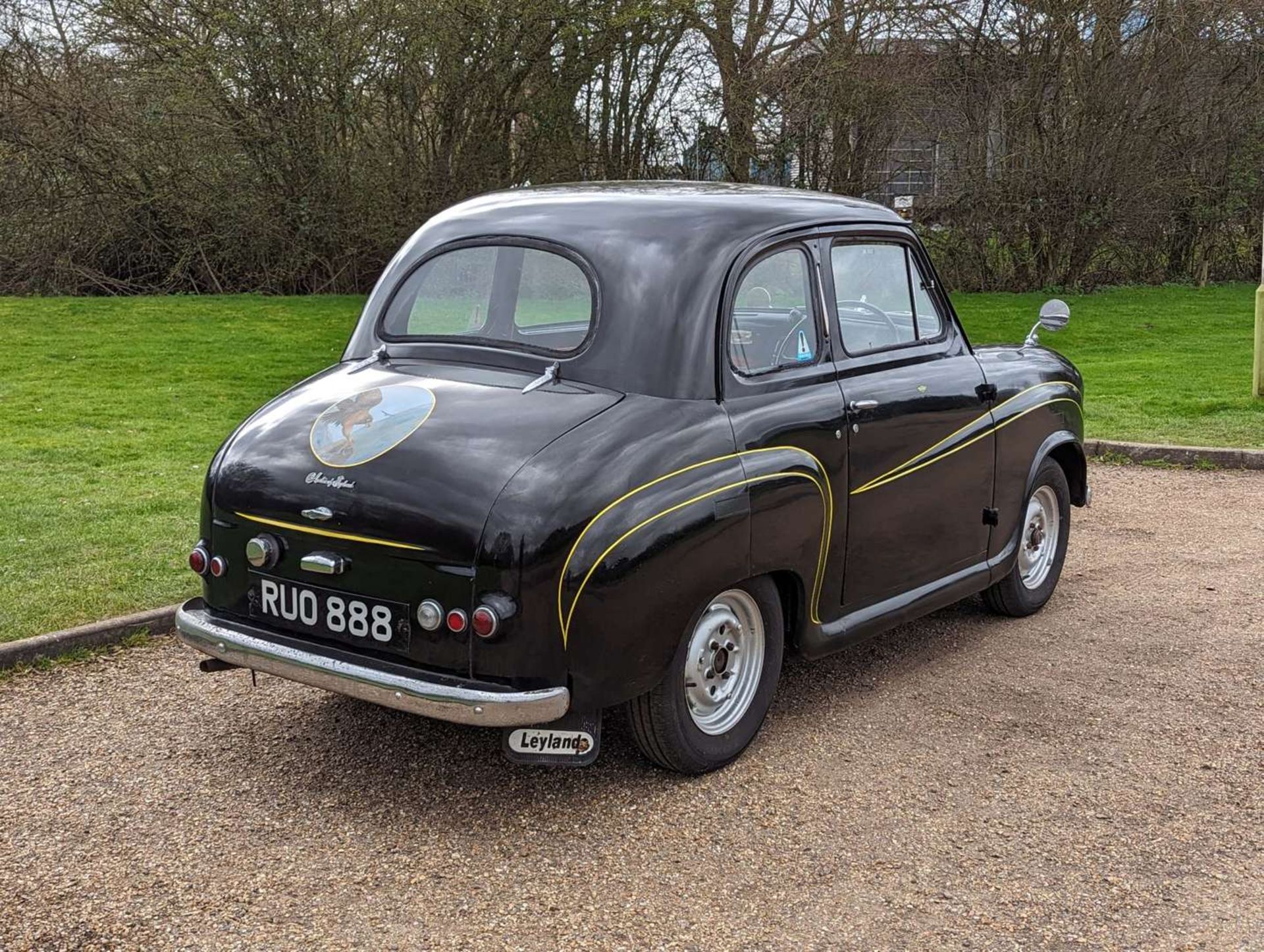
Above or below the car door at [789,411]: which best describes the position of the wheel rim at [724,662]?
below

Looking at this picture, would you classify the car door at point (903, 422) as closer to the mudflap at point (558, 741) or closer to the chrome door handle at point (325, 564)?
the mudflap at point (558, 741)

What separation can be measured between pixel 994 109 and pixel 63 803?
58.4ft

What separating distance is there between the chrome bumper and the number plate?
0.24 feet

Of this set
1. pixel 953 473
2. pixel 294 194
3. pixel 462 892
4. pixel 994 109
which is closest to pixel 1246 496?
pixel 953 473

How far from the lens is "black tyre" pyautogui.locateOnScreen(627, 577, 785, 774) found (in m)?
4.24

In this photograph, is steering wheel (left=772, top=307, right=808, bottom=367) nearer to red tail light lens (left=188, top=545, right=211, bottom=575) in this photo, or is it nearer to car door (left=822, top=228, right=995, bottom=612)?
car door (left=822, top=228, right=995, bottom=612)

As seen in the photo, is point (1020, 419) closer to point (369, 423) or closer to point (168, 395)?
point (369, 423)

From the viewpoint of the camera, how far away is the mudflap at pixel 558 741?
403 cm

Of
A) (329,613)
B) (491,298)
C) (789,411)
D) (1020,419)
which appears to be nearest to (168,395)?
(491,298)

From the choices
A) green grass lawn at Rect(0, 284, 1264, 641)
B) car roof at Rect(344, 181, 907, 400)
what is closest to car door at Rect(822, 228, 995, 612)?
car roof at Rect(344, 181, 907, 400)

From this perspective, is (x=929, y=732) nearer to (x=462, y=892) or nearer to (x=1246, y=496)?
(x=462, y=892)

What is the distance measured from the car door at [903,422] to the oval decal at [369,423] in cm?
154

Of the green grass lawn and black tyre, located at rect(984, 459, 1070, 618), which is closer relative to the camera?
black tyre, located at rect(984, 459, 1070, 618)

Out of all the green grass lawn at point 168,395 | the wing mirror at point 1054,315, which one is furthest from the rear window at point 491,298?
the wing mirror at point 1054,315
